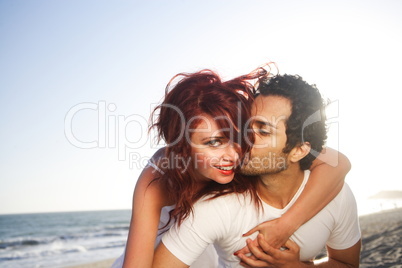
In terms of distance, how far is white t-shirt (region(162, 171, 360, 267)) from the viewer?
2.57 metres

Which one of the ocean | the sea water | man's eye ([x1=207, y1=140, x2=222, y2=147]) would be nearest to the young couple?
man's eye ([x1=207, y1=140, x2=222, y2=147])

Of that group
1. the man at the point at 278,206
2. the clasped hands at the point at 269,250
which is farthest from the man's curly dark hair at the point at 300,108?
the clasped hands at the point at 269,250

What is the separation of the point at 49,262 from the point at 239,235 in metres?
11.2

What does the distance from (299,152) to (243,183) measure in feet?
1.96

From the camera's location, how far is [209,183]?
306cm

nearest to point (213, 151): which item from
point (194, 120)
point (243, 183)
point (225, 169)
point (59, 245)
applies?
point (225, 169)

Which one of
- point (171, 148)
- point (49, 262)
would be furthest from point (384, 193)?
point (171, 148)

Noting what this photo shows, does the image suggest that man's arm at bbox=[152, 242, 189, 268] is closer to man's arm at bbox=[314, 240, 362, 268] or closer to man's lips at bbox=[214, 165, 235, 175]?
man's lips at bbox=[214, 165, 235, 175]

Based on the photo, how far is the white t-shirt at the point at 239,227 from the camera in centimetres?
257

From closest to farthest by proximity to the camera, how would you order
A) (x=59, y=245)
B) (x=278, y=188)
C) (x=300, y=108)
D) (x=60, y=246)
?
1. (x=278, y=188)
2. (x=300, y=108)
3. (x=60, y=246)
4. (x=59, y=245)

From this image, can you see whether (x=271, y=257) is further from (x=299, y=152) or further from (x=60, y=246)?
(x=60, y=246)

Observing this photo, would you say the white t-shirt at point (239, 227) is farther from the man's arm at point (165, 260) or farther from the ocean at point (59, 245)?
the ocean at point (59, 245)

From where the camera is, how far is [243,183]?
294 centimetres

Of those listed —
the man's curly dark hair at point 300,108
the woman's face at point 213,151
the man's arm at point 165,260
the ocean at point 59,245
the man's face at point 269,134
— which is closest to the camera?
the man's arm at point 165,260
